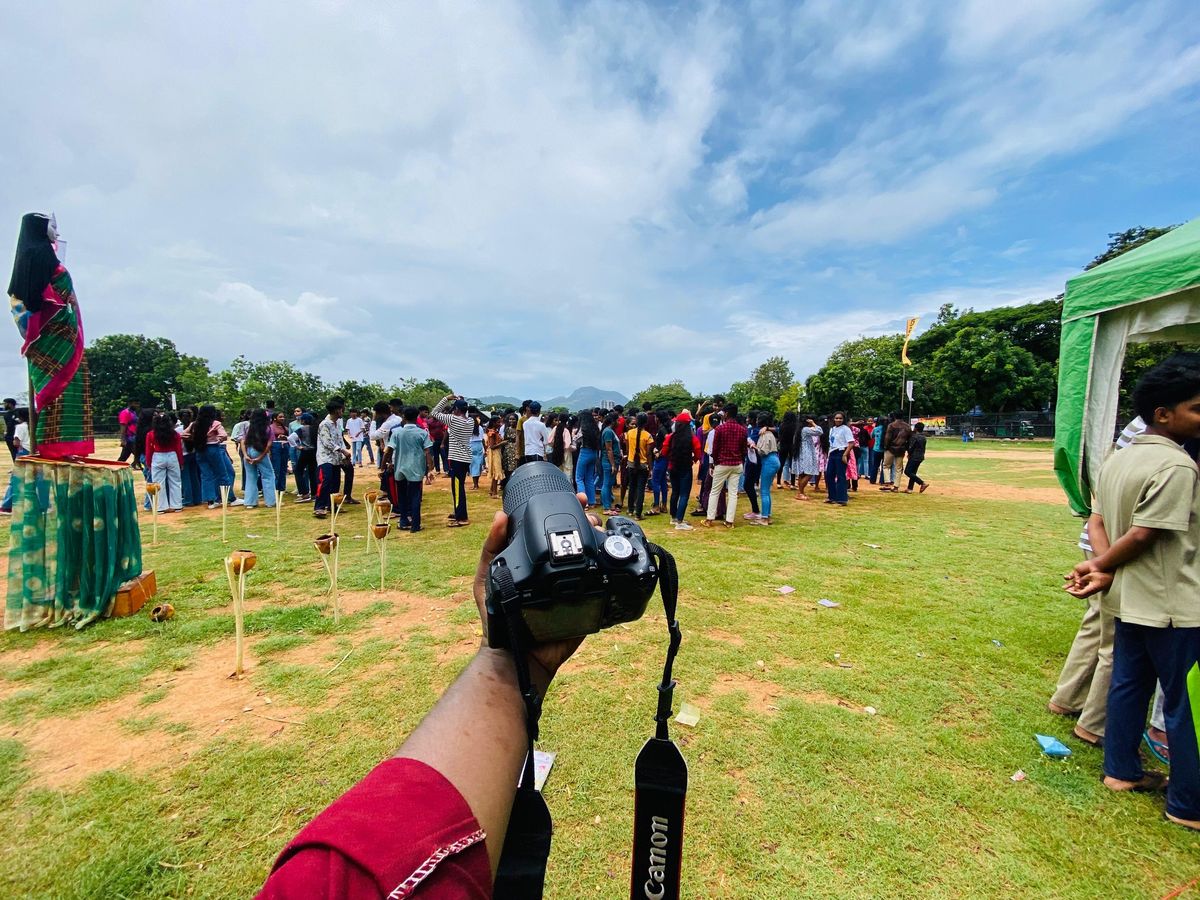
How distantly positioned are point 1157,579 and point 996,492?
10628 mm

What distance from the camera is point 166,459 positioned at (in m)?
7.73

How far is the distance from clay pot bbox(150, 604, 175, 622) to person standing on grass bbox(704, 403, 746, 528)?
6.01 meters

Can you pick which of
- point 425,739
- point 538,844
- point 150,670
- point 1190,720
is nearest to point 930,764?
point 1190,720

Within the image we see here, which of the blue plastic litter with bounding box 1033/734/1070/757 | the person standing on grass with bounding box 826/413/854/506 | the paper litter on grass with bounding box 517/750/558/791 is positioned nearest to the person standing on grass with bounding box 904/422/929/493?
the person standing on grass with bounding box 826/413/854/506

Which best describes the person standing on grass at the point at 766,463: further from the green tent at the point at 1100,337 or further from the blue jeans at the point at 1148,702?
the blue jeans at the point at 1148,702

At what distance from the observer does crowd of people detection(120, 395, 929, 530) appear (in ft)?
23.6

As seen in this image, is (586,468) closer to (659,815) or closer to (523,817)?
(659,815)

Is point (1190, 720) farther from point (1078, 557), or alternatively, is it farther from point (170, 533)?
point (170, 533)

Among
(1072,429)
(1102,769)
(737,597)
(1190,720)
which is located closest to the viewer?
(1190,720)

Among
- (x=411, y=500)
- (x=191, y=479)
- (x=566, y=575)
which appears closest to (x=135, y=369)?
(x=191, y=479)

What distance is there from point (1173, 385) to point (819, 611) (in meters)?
2.77

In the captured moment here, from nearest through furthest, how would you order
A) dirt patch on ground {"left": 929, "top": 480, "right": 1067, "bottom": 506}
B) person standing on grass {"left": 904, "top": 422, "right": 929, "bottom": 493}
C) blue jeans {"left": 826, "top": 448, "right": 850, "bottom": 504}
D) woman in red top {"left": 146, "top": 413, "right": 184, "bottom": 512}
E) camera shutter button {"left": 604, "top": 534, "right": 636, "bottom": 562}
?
camera shutter button {"left": 604, "top": 534, "right": 636, "bottom": 562} < woman in red top {"left": 146, "top": 413, "right": 184, "bottom": 512} < blue jeans {"left": 826, "top": 448, "right": 850, "bottom": 504} < dirt patch on ground {"left": 929, "top": 480, "right": 1067, "bottom": 506} < person standing on grass {"left": 904, "top": 422, "right": 929, "bottom": 493}

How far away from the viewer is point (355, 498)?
995 cm

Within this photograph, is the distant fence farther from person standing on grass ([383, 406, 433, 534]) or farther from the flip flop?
person standing on grass ([383, 406, 433, 534])
